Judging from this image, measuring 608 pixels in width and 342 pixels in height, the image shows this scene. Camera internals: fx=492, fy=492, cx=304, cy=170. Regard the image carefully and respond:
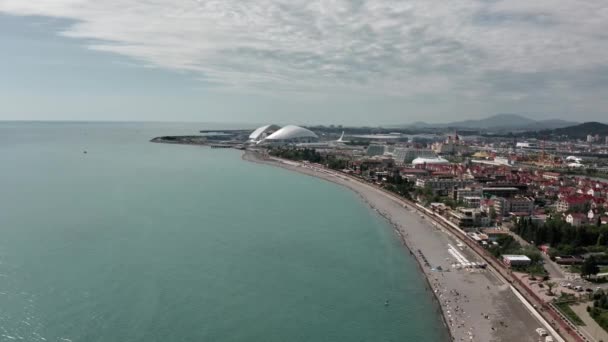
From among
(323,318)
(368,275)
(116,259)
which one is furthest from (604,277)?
(116,259)

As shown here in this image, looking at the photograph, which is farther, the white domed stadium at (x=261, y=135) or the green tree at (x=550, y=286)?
the white domed stadium at (x=261, y=135)

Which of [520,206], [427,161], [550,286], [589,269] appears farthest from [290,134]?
[550,286]

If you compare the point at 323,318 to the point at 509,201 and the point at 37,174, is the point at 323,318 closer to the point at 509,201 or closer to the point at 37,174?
the point at 509,201

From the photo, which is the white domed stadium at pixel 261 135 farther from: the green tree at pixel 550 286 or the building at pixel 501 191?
the green tree at pixel 550 286

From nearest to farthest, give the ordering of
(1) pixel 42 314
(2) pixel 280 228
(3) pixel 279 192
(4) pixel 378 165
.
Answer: (1) pixel 42 314
(2) pixel 280 228
(3) pixel 279 192
(4) pixel 378 165

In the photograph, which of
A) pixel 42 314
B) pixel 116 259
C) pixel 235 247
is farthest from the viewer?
pixel 235 247

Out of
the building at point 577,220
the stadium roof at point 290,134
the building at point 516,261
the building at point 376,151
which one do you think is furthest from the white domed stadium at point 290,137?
the building at point 516,261

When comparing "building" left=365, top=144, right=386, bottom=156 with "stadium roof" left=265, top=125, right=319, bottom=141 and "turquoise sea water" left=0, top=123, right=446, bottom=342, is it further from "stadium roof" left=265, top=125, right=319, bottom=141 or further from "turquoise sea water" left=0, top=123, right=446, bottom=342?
"turquoise sea water" left=0, top=123, right=446, bottom=342

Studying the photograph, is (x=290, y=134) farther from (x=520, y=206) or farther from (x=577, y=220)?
(x=577, y=220)
